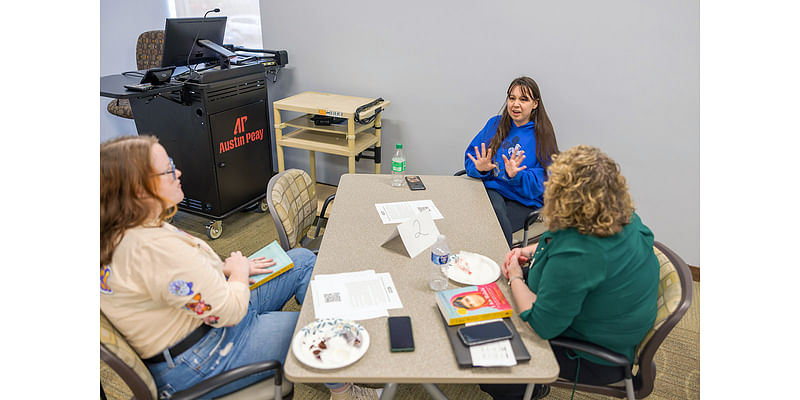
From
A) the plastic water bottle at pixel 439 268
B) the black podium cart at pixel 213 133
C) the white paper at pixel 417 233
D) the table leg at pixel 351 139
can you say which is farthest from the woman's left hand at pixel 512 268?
the black podium cart at pixel 213 133

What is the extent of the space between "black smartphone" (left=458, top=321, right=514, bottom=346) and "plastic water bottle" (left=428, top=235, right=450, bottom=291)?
0.21m

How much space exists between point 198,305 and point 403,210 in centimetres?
99

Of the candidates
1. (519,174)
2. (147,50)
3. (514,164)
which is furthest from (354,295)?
(147,50)

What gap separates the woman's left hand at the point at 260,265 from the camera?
1669mm

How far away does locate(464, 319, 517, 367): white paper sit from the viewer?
3.90ft

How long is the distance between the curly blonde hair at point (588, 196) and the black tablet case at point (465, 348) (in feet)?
1.12

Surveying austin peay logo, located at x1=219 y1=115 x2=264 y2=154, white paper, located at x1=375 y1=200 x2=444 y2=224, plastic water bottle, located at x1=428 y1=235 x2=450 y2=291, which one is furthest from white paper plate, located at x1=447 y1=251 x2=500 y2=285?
austin peay logo, located at x1=219 y1=115 x2=264 y2=154

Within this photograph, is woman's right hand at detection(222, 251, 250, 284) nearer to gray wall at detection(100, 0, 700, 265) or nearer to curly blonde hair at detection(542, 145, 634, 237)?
curly blonde hair at detection(542, 145, 634, 237)

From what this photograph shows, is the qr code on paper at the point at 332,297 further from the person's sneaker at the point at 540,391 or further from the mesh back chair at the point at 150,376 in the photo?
the person's sneaker at the point at 540,391

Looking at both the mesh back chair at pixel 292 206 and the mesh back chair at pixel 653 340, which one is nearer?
the mesh back chair at pixel 653 340

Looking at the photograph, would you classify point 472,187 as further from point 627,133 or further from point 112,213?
point 112,213

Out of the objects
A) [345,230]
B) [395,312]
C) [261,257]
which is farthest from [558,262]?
[261,257]

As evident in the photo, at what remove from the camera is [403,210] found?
2057 millimetres

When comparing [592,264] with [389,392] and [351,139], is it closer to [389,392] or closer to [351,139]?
[389,392]
